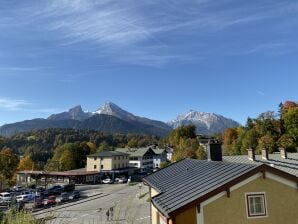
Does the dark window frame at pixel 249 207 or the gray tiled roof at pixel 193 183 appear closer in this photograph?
the gray tiled roof at pixel 193 183

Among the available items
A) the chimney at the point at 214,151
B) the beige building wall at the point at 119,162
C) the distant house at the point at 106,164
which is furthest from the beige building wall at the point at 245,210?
the beige building wall at the point at 119,162

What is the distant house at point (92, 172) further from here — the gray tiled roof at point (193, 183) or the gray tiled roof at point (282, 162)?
the gray tiled roof at point (193, 183)

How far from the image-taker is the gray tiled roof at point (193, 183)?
1611cm

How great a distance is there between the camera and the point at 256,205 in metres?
16.5

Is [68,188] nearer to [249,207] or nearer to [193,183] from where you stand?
[193,183]

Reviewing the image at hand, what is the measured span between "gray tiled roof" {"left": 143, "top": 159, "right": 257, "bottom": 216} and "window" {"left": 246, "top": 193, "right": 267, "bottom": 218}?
49.4 inches

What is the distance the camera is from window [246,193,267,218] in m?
16.4

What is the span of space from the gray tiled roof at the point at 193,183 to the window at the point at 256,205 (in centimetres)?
126

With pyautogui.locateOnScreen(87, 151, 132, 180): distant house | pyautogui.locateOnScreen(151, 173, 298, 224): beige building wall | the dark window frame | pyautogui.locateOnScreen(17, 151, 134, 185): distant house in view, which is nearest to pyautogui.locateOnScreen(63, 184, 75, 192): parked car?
pyautogui.locateOnScreen(17, 151, 134, 185): distant house

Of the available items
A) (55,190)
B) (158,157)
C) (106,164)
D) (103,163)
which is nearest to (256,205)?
(55,190)

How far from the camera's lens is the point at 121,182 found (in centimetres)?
9244

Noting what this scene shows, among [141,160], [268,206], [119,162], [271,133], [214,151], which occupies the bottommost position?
[268,206]

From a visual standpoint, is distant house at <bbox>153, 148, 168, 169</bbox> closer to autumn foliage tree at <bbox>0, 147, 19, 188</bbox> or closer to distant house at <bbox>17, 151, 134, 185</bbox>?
distant house at <bbox>17, 151, 134, 185</bbox>

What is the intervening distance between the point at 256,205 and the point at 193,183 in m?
3.30
